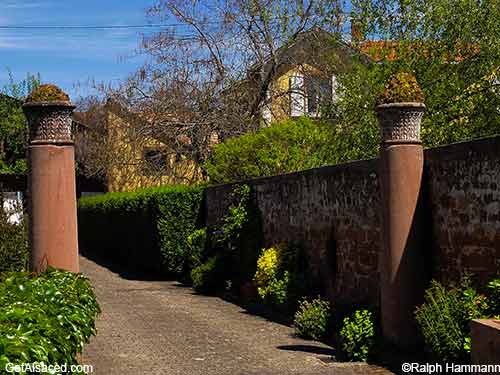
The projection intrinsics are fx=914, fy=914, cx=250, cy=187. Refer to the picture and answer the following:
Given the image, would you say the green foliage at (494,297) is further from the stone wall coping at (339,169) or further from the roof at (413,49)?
the roof at (413,49)

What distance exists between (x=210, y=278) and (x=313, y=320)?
6.29 meters

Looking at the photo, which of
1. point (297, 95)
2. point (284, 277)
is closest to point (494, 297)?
point (284, 277)

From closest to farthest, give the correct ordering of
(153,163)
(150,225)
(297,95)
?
(150,225) < (297,95) < (153,163)

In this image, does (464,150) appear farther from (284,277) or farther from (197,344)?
(284,277)

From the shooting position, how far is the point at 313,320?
11297mm

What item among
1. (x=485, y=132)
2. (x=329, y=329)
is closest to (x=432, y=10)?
(x=485, y=132)

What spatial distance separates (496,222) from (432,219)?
4.63ft

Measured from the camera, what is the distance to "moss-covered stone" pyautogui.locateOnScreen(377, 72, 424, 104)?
392 inches

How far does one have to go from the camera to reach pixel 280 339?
1134 cm

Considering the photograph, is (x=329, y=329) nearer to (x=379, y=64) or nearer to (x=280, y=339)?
(x=280, y=339)

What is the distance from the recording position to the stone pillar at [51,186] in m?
10.1

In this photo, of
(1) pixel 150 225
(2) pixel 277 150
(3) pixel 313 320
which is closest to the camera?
(3) pixel 313 320

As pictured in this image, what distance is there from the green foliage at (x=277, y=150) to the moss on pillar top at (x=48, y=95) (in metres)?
8.67

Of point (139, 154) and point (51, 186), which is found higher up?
point (139, 154)
